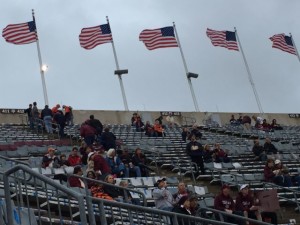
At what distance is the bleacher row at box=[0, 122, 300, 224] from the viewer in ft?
52.9

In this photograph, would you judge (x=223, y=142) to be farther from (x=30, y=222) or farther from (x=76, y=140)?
(x=30, y=222)

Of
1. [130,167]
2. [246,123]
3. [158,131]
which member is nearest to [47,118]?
[158,131]

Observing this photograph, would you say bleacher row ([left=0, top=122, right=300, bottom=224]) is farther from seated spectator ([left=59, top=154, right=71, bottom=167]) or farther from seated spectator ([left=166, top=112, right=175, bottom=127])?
seated spectator ([left=166, top=112, right=175, bottom=127])

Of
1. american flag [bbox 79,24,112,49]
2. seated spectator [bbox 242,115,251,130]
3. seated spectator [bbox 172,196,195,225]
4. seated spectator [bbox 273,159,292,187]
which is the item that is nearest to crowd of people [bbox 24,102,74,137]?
american flag [bbox 79,24,112,49]

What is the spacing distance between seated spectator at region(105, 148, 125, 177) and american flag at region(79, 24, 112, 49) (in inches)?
595

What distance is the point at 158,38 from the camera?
32.5 meters

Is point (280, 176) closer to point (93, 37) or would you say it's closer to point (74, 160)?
point (74, 160)

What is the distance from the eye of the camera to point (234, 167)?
781 inches

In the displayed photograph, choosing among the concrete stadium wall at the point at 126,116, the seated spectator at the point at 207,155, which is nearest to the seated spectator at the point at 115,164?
the seated spectator at the point at 207,155

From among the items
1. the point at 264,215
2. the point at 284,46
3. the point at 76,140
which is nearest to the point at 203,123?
the point at 284,46

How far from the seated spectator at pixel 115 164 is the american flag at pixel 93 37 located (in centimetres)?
1511

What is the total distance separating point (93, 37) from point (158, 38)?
123 inches

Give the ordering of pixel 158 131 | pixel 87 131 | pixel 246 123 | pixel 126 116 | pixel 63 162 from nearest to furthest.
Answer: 1. pixel 63 162
2. pixel 87 131
3. pixel 158 131
4. pixel 246 123
5. pixel 126 116

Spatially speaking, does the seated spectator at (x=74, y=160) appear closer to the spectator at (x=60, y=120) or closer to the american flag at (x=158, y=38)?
the spectator at (x=60, y=120)
